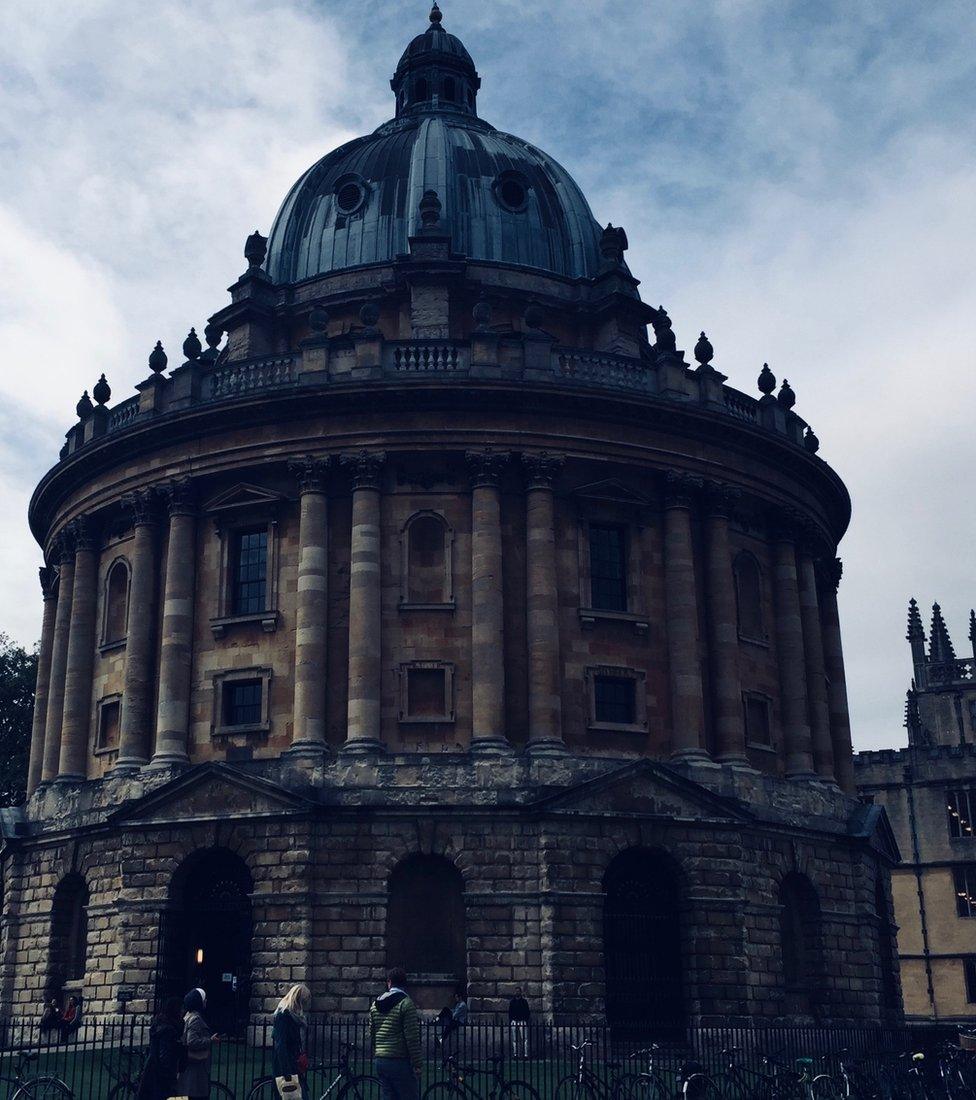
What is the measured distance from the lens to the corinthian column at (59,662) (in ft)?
138

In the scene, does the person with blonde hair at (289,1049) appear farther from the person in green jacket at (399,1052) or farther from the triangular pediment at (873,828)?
the triangular pediment at (873,828)

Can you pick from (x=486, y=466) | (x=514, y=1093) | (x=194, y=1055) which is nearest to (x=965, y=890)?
(x=486, y=466)

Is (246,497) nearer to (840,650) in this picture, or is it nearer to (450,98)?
(840,650)

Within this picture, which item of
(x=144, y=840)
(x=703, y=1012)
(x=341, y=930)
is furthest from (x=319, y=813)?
(x=703, y=1012)

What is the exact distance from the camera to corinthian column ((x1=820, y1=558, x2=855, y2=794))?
144 ft

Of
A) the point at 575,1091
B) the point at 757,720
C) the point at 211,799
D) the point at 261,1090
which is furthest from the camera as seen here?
the point at 757,720

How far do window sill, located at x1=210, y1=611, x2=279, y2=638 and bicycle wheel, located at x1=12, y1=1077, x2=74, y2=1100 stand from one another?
16.3 metres

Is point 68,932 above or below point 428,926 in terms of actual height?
above

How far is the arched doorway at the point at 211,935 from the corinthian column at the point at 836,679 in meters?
19.0

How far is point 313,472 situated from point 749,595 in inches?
518

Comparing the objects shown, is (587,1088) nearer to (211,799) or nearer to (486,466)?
(211,799)

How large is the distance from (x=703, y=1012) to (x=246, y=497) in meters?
17.7

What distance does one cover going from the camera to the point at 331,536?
37781 mm

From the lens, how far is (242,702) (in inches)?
1484
